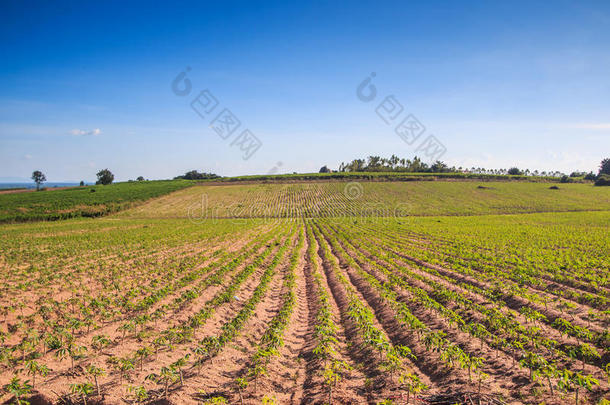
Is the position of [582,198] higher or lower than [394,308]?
higher

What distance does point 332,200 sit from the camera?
2800 inches

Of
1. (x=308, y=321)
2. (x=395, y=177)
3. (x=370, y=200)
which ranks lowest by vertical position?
(x=308, y=321)

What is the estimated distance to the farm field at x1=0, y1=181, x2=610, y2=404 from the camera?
6188 millimetres

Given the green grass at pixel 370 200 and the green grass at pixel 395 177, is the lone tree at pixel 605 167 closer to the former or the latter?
the green grass at pixel 395 177

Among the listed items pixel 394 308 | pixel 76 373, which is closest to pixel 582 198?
pixel 394 308

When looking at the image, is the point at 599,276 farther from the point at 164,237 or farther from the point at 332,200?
the point at 332,200

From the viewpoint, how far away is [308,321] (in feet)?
34.8

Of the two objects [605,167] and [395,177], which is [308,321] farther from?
[605,167]

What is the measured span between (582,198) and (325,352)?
303 feet

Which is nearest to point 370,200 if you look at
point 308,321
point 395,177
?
point 395,177

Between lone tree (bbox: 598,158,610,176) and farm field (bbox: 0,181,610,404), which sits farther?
lone tree (bbox: 598,158,610,176)

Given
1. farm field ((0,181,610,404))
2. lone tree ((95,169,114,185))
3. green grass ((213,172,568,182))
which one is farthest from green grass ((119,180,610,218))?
lone tree ((95,169,114,185))

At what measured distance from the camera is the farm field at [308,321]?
6188mm

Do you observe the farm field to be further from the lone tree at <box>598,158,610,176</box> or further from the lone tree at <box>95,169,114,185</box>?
the lone tree at <box>598,158,610,176</box>
